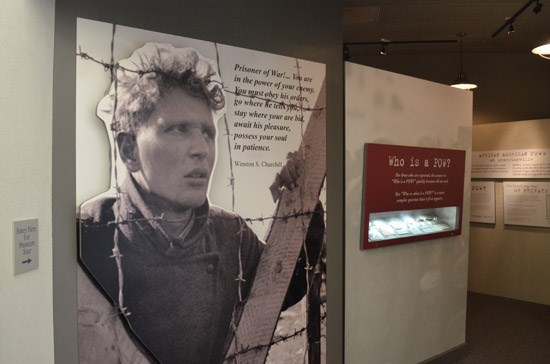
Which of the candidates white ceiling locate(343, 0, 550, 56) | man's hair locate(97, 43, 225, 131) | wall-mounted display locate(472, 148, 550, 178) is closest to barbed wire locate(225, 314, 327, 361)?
man's hair locate(97, 43, 225, 131)

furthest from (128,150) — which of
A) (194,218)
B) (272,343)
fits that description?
(272,343)

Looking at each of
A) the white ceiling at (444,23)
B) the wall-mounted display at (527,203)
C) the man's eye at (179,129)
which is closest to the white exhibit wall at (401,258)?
the man's eye at (179,129)

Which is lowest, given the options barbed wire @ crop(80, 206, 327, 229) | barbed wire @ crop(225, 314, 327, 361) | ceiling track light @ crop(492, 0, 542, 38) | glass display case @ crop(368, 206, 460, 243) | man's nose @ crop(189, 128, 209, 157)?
barbed wire @ crop(225, 314, 327, 361)

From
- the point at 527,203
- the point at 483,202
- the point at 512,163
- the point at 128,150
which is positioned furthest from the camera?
the point at 483,202

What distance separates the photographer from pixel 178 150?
6.48ft

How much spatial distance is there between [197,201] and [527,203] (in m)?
5.09

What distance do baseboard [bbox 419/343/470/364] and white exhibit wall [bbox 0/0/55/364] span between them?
3062 mm

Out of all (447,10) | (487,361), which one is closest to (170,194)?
(487,361)

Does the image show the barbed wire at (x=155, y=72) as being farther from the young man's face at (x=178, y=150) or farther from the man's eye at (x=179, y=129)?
the man's eye at (x=179, y=129)

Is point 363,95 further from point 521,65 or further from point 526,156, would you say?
point 521,65

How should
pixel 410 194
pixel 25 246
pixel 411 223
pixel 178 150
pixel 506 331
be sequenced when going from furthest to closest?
pixel 506 331 < pixel 411 223 < pixel 410 194 < pixel 178 150 < pixel 25 246

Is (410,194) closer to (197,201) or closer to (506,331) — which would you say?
(197,201)

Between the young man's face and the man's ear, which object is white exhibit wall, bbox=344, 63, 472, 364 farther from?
the man's ear

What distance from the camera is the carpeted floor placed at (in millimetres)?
3705
